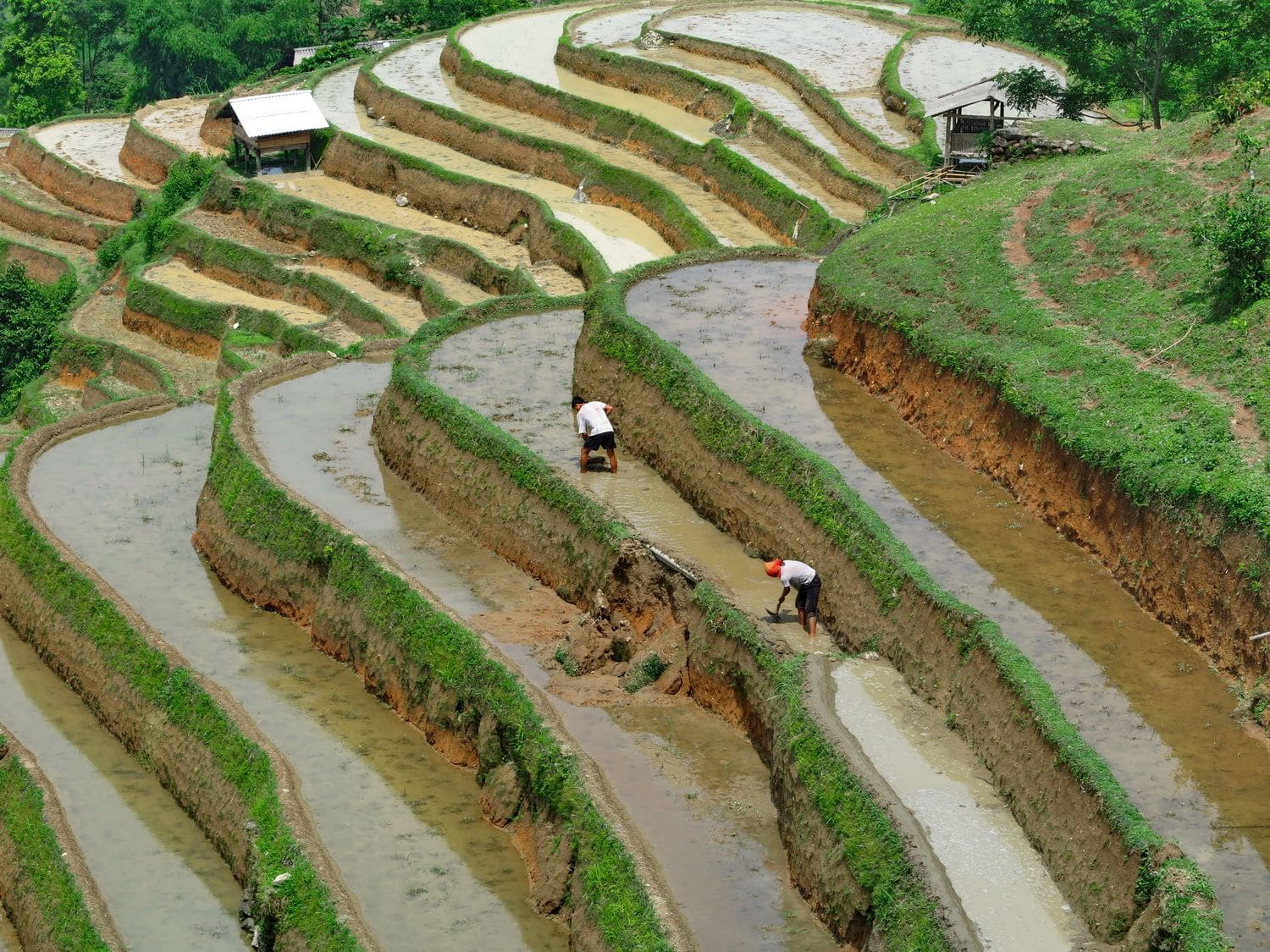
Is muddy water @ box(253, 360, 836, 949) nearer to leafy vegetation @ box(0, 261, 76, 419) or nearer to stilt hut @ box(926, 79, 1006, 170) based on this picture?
stilt hut @ box(926, 79, 1006, 170)

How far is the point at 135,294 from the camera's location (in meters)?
47.5

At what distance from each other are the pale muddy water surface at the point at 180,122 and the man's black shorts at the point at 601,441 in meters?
34.3

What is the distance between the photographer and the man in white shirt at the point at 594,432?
2772cm

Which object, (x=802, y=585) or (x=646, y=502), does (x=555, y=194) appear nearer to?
(x=646, y=502)

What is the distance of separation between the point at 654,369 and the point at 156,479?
9862mm

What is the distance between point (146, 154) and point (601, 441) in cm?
3744

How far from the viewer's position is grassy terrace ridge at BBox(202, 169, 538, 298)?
143ft

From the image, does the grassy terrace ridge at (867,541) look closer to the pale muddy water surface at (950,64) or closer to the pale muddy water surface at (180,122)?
the pale muddy water surface at (950,64)

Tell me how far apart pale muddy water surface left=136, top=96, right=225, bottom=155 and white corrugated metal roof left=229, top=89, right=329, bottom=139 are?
4892 mm

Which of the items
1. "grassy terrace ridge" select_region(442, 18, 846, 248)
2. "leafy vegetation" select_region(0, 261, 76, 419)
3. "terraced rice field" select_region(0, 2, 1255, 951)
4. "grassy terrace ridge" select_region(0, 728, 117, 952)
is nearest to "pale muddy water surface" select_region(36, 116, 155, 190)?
"leafy vegetation" select_region(0, 261, 76, 419)

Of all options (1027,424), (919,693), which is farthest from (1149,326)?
(919,693)

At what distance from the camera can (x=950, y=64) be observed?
52250 millimetres

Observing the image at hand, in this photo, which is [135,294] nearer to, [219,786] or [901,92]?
[901,92]

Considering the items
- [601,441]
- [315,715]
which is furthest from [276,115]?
[315,715]
